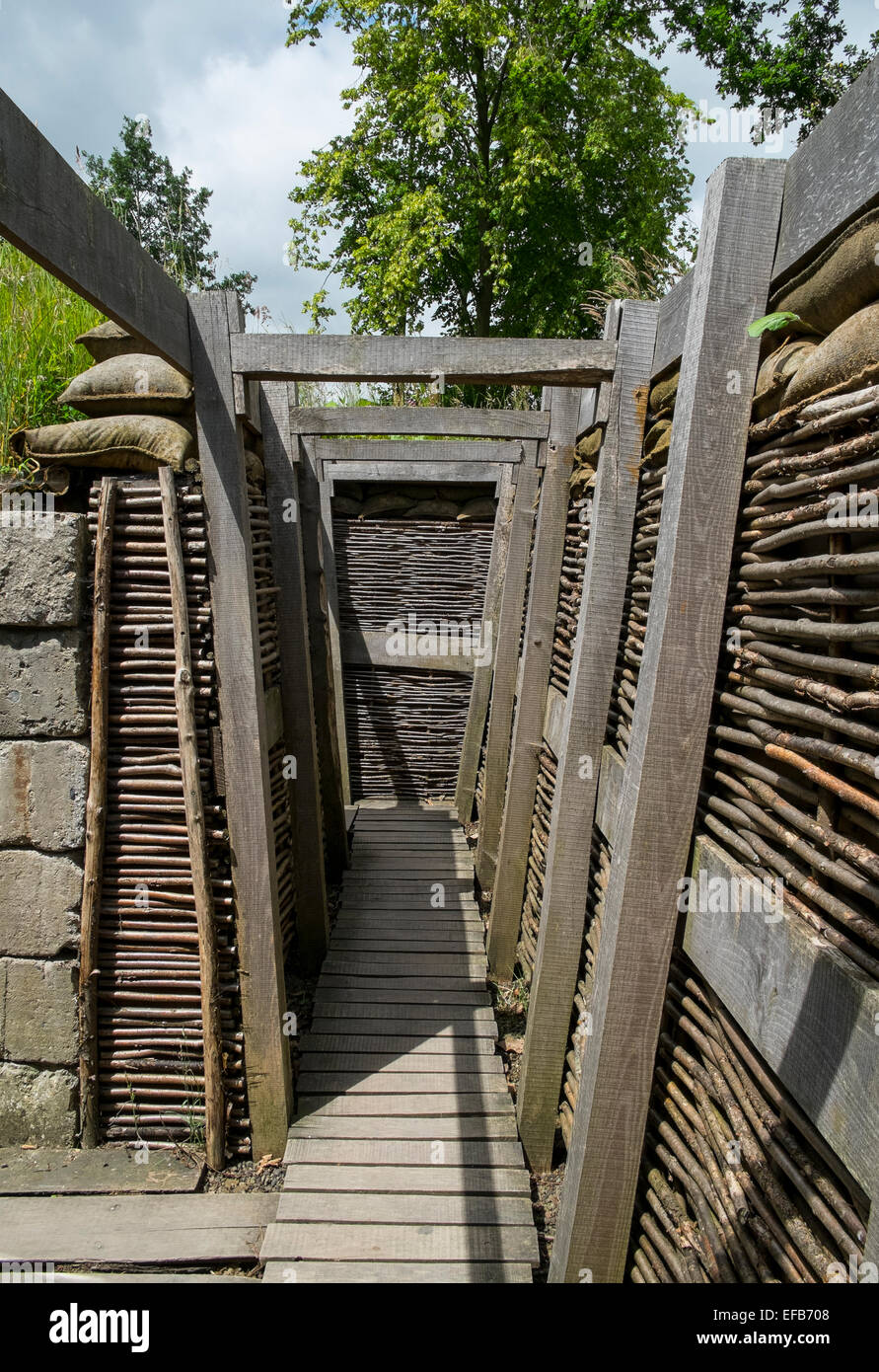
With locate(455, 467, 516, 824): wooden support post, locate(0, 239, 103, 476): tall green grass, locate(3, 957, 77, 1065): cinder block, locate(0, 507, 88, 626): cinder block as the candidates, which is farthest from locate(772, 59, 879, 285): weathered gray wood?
locate(455, 467, 516, 824): wooden support post

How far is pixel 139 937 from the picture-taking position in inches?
141

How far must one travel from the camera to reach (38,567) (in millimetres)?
3402

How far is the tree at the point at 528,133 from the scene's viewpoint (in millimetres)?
14375

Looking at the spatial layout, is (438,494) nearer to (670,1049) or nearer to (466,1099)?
(466,1099)

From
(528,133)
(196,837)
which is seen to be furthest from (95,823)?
(528,133)

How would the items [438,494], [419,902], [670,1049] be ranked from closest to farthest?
[670,1049], [419,902], [438,494]

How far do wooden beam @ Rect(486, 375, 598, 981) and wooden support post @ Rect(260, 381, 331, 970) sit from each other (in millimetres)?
1125

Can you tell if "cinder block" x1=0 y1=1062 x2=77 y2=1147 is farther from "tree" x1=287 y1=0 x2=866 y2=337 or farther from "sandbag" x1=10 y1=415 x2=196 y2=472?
"tree" x1=287 y1=0 x2=866 y2=337

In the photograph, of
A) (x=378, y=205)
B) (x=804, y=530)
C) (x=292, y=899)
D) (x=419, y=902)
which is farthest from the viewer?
(x=378, y=205)

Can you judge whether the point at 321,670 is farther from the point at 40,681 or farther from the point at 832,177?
the point at 832,177

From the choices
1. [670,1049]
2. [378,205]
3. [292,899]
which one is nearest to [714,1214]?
[670,1049]

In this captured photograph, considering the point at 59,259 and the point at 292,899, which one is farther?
the point at 292,899

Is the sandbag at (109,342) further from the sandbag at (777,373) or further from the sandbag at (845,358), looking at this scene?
the sandbag at (845,358)
